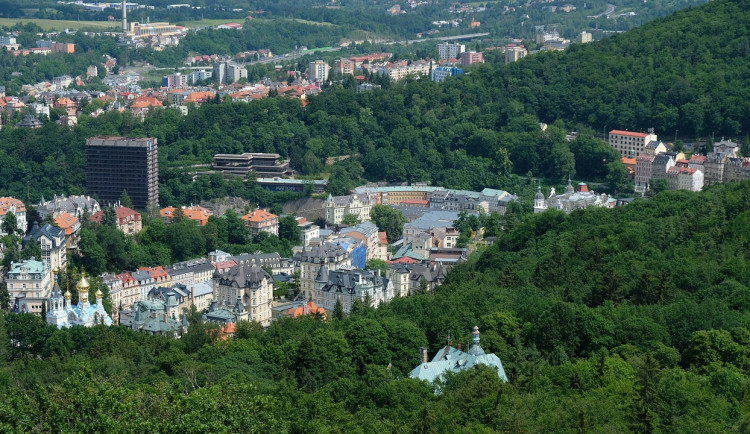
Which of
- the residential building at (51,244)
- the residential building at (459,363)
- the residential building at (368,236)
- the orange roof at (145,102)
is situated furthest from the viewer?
the orange roof at (145,102)

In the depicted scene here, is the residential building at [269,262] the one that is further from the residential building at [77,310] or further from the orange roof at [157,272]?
the residential building at [77,310]

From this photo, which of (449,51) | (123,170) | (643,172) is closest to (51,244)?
(123,170)

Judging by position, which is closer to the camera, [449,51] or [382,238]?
[382,238]

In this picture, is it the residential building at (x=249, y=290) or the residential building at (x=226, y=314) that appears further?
the residential building at (x=249, y=290)

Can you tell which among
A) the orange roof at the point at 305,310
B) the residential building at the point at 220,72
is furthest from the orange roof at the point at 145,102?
the orange roof at the point at 305,310

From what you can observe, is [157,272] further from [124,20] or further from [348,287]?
[124,20]

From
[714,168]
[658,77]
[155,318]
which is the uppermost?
[658,77]
